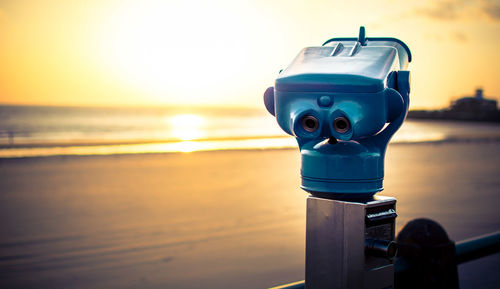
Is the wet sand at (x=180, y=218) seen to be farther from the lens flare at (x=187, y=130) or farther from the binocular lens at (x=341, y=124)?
the lens flare at (x=187, y=130)

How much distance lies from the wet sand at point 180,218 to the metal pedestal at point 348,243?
84.8 inches

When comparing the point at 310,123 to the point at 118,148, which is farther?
the point at 118,148

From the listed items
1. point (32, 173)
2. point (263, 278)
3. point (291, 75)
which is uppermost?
point (291, 75)

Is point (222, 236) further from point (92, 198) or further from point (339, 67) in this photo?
point (339, 67)

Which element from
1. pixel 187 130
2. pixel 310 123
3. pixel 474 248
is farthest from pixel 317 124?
pixel 187 130

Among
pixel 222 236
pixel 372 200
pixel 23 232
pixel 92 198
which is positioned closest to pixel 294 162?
pixel 92 198

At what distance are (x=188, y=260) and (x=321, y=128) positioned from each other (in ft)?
9.57

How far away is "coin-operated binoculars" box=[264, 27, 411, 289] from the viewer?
54.5 inches

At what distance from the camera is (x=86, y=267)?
3861 mm

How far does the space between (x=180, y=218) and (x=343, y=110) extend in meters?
4.30

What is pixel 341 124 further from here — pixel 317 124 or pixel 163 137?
pixel 163 137

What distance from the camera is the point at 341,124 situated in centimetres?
141

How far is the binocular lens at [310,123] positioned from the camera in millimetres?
1426

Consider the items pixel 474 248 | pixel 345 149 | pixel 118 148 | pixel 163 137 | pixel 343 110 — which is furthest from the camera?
pixel 163 137
